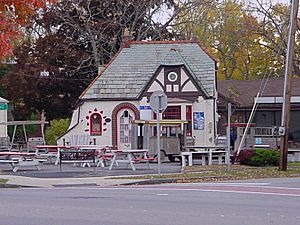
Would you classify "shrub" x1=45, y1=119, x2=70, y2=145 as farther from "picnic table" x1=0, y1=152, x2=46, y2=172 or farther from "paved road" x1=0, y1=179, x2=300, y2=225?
"paved road" x1=0, y1=179, x2=300, y2=225

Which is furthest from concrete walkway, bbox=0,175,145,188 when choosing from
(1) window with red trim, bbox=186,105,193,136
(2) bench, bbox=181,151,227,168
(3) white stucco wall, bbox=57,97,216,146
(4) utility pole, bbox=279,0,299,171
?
(3) white stucco wall, bbox=57,97,216,146

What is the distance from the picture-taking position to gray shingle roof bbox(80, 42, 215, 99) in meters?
43.0

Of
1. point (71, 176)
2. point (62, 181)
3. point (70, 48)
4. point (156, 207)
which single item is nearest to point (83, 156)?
point (71, 176)

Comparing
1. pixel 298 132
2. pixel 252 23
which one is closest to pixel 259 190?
pixel 298 132

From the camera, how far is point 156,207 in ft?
51.2

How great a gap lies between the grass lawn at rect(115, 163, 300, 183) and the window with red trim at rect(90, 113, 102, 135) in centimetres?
1261

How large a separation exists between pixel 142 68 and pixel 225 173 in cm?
1675

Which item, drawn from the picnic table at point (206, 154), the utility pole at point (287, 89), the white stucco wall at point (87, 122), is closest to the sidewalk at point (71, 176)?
the picnic table at point (206, 154)

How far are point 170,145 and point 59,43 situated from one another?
20961mm

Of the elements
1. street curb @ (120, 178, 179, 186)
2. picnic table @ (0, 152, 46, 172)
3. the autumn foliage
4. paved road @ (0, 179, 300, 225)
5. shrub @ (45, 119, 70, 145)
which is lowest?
paved road @ (0, 179, 300, 225)

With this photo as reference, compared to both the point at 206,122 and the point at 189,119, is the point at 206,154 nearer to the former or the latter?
the point at 189,119

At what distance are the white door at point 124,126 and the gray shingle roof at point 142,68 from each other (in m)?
0.96

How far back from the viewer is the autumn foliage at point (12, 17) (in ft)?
69.9

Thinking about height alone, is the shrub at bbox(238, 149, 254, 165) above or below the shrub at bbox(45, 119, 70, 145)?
below
